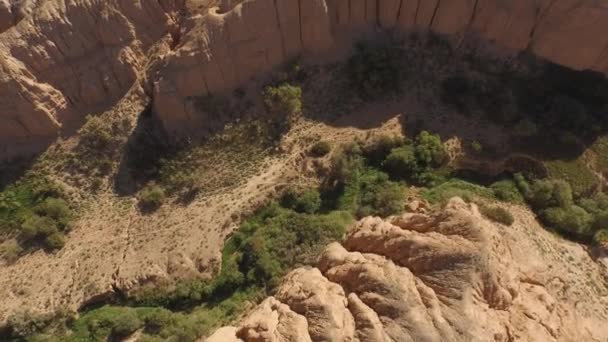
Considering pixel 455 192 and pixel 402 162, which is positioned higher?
pixel 402 162

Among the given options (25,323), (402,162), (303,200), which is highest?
(402,162)

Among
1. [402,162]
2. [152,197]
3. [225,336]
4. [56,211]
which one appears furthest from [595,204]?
[56,211]

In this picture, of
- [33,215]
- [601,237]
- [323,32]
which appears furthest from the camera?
[323,32]

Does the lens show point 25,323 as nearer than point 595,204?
Yes

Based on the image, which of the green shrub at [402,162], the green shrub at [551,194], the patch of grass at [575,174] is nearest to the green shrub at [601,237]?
the green shrub at [551,194]

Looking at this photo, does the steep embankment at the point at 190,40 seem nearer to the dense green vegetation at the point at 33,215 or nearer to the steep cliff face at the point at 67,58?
the steep cliff face at the point at 67,58

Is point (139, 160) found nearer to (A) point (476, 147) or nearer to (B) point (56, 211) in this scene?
(B) point (56, 211)
